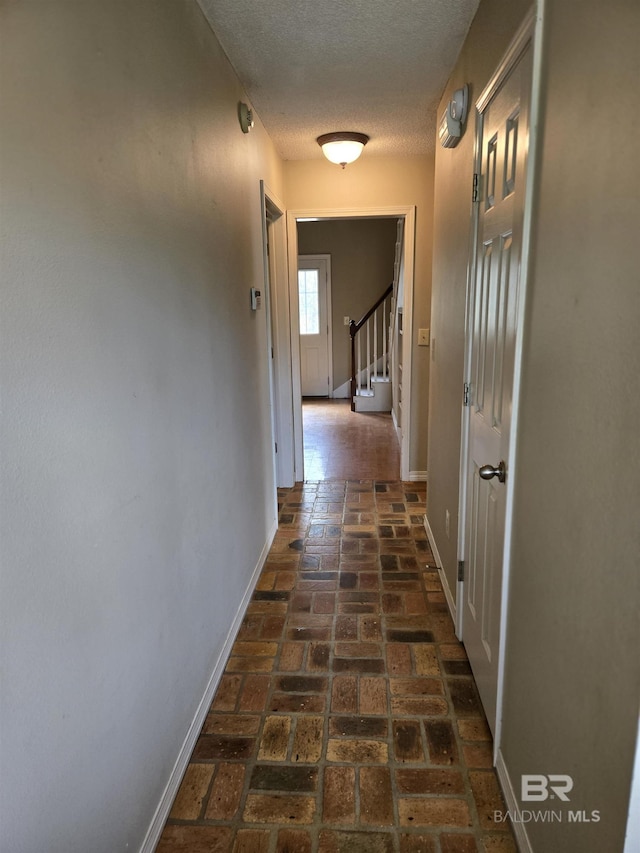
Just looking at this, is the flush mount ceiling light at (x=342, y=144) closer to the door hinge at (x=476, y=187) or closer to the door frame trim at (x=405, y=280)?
the door frame trim at (x=405, y=280)

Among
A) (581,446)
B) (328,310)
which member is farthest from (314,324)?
(581,446)

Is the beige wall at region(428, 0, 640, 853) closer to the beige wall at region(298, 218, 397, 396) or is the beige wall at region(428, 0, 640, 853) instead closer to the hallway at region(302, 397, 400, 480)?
the hallway at region(302, 397, 400, 480)

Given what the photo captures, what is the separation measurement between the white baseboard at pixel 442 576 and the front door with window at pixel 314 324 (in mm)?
4888

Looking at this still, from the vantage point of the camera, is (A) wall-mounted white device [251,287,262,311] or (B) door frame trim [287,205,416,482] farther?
(B) door frame trim [287,205,416,482]

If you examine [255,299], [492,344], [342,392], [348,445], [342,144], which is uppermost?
[342,144]

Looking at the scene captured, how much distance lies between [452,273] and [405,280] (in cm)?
167

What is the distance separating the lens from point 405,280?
13.4ft

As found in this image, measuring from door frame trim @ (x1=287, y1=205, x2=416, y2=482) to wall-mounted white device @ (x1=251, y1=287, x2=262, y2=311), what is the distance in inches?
44.6

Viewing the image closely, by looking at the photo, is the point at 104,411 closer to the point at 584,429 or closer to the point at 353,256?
the point at 584,429
